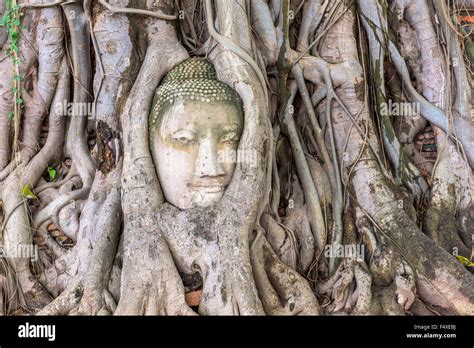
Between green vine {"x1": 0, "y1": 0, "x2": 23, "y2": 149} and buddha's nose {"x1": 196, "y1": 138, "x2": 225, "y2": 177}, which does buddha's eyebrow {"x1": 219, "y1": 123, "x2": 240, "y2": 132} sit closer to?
buddha's nose {"x1": 196, "y1": 138, "x2": 225, "y2": 177}

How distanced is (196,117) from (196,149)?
169mm

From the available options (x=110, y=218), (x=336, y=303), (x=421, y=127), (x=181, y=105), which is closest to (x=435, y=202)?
(x=421, y=127)

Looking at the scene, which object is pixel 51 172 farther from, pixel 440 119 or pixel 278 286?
pixel 440 119

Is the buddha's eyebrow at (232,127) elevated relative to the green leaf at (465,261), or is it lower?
elevated

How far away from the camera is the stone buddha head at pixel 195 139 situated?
3150 mm

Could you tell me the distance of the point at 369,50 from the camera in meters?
3.85

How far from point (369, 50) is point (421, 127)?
1.96 ft

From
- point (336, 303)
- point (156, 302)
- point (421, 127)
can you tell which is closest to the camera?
point (156, 302)

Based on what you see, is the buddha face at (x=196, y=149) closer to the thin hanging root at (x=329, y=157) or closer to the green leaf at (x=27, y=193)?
the thin hanging root at (x=329, y=157)

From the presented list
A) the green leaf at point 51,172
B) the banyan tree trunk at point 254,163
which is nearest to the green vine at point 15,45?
the banyan tree trunk at point 254,163

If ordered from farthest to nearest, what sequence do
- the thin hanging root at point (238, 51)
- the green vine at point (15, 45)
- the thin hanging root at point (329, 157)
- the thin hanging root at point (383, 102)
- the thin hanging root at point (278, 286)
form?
the green vine at point (15, 45)
the thin hanging root at point (383, 102)
the thin hanging root at point (329, 157)
the thin hanging root at point (238, 51)
the thin hanging root at point (278, 286)
